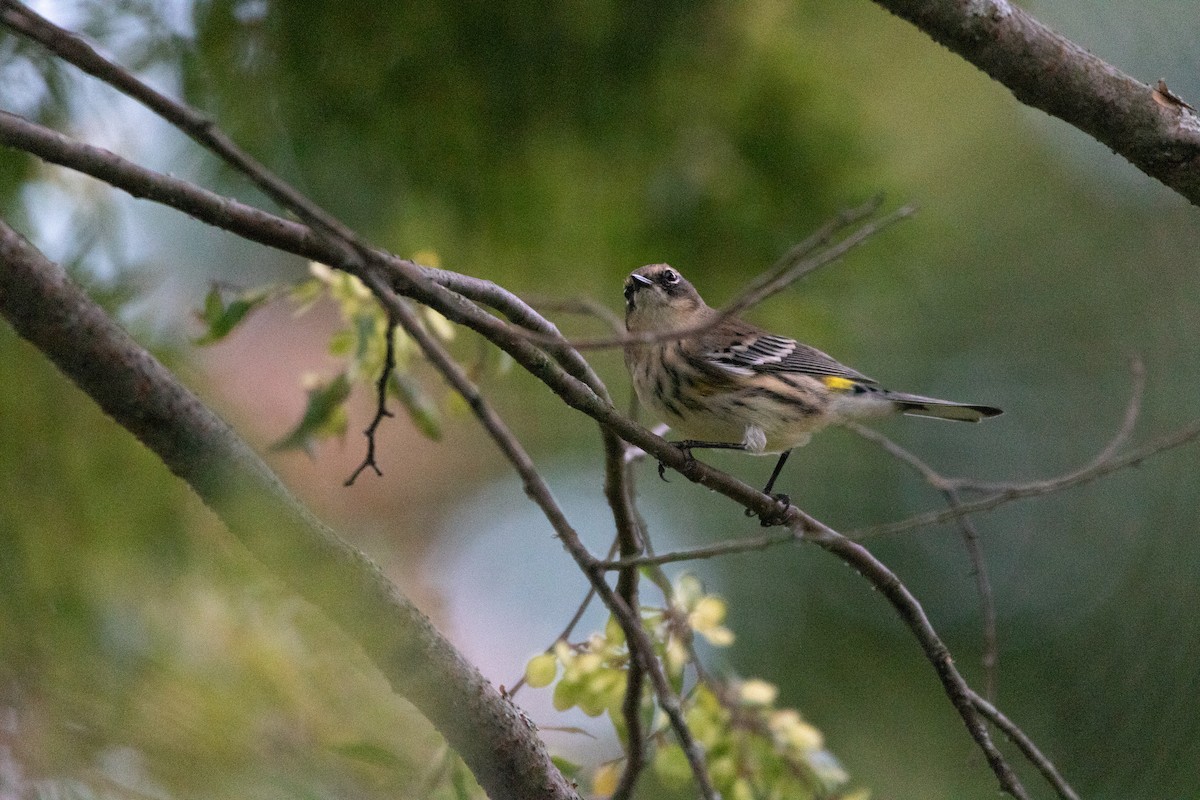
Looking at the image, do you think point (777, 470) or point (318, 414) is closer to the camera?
point (318, 414)

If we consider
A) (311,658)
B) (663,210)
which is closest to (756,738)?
(311,658)

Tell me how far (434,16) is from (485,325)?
1.64m

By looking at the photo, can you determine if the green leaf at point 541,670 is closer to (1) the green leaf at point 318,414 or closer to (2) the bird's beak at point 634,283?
(1) the green leaf at point 318,414

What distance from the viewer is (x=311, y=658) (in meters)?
1.68

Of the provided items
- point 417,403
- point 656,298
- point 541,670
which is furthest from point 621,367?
point 541,670

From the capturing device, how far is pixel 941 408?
2.83m

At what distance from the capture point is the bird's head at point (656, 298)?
3062mm

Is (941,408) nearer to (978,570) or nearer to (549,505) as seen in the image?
(978,570)

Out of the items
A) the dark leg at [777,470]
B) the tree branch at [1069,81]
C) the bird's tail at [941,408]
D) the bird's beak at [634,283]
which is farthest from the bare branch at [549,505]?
the bird's beak at [634,283]

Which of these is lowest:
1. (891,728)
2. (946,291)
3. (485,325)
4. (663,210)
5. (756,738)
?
(756,738)

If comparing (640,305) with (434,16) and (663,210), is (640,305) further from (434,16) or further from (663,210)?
(434,16)

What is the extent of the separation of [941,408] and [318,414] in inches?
61.5

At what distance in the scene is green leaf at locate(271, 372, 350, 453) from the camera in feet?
7.39

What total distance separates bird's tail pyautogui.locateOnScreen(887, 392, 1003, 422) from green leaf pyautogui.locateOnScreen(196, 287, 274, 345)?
167 cm
